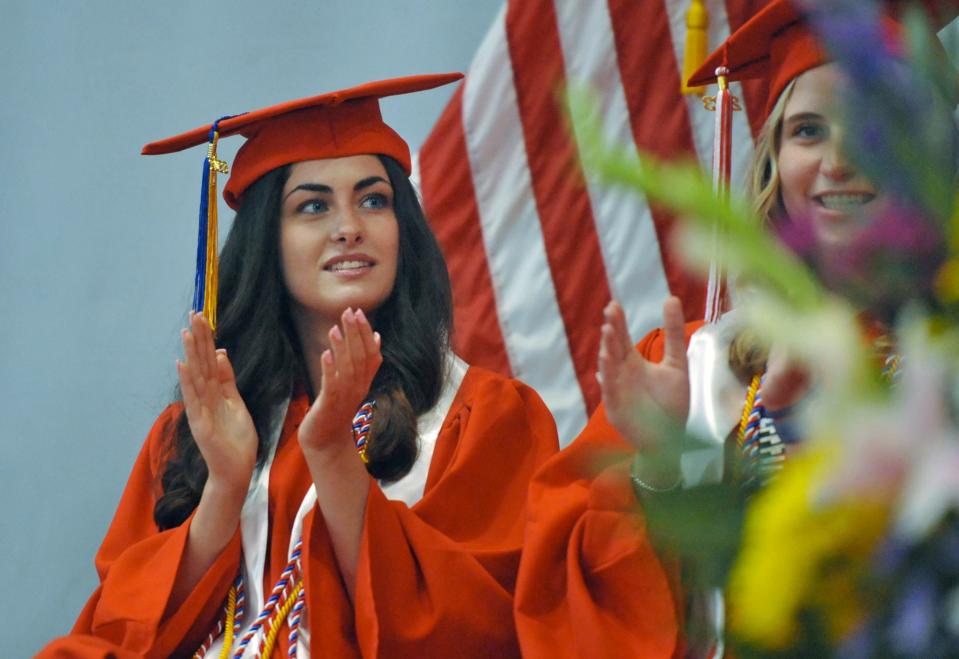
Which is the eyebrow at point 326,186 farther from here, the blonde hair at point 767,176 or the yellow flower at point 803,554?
the yellow flower at point 803,554

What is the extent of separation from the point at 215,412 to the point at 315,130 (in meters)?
0.43

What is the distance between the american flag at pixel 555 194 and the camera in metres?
2.38

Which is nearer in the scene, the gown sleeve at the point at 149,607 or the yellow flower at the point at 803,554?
the yellow flower at the point at 803,554

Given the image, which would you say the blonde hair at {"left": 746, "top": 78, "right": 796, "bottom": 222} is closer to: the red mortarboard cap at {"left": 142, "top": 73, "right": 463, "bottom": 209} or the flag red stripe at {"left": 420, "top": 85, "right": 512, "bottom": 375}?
the red mortarboard cap at {"left": 142, "top": 73, "right": 463, "bottom": 209}

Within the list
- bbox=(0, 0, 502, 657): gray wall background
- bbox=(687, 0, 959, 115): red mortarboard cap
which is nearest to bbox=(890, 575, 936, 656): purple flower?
bbox=(687, 0, 959, 115): red mortarboard cap

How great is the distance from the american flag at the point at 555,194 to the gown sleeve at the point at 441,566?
62 cm

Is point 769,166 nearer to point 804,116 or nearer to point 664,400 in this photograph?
point 804,116

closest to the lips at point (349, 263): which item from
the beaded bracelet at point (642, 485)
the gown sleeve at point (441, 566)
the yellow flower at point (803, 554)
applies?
the gown sleeve at point (441, 566)

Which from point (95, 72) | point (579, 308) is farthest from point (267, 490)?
point (95, 72)

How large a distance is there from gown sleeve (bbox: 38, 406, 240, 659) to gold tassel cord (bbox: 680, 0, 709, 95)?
39.9 inches

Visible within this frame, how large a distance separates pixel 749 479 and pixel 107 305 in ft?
6.81

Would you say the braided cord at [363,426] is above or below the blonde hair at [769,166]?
below

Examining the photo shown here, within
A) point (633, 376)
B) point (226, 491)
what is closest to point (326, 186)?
point (226, 491)

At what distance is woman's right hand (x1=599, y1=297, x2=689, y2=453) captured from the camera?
1129 millimetres
